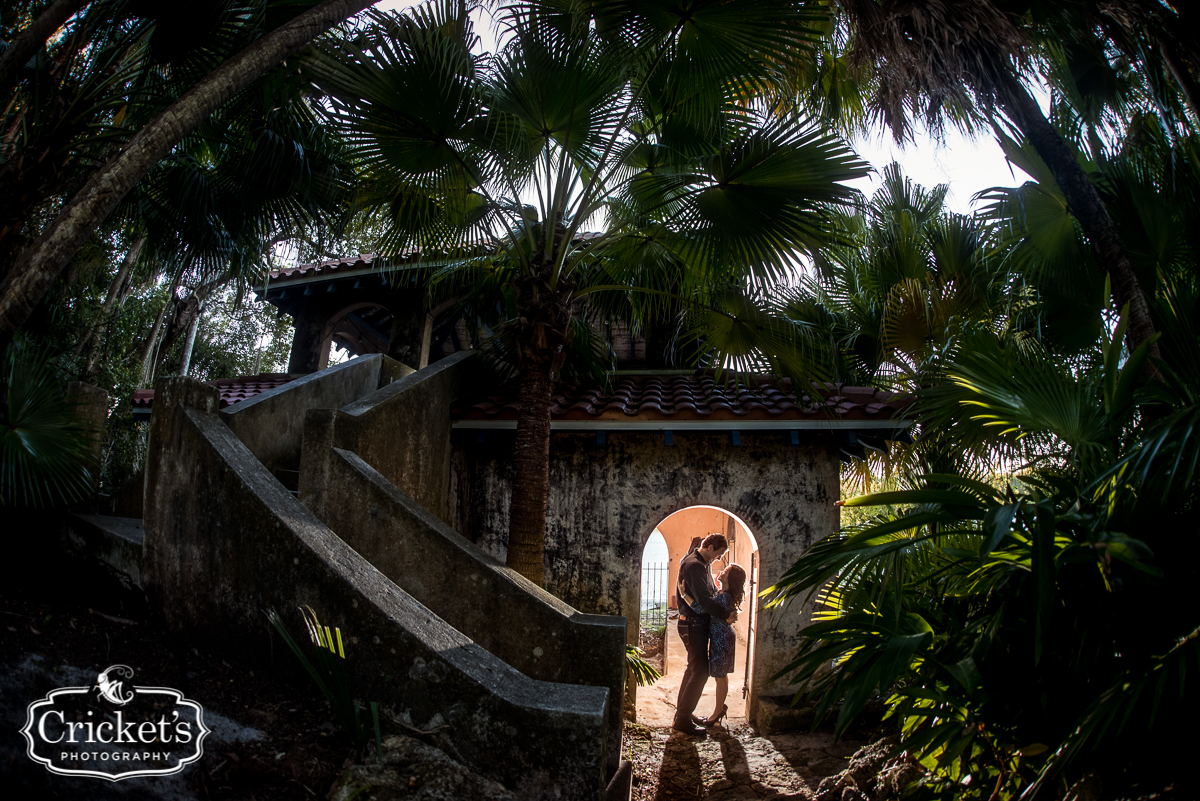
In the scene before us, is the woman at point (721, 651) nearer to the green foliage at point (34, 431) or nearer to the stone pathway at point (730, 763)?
the stone pathway at point (730, 763)

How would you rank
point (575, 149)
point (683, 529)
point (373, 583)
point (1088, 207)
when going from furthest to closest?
point (683, 529)
point (575, 149)
point (1088, 207)
point (373, 583)

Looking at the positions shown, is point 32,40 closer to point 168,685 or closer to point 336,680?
point 168,685

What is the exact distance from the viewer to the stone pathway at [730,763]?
4762 mm

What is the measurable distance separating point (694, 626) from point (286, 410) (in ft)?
14.4

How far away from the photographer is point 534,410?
4.85 metres

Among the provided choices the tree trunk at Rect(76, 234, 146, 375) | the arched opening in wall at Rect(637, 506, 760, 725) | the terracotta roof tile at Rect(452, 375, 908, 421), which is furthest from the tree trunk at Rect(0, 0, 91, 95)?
the arched opening in wall at Rect(637, 506, 760, 725)

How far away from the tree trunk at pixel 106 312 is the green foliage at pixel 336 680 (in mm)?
5804

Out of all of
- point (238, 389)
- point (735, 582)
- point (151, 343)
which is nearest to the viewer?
point (735, 582)

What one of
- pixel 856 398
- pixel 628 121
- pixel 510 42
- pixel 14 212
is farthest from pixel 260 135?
pixel 856 398

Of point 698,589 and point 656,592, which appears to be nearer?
point 698,589

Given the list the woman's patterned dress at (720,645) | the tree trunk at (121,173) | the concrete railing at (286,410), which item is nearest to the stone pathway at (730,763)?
the woman's patterned dress at (720,645)

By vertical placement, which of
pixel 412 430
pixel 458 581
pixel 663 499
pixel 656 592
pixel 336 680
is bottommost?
pixel 656 592

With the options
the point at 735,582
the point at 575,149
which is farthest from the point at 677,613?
the point at 575,149

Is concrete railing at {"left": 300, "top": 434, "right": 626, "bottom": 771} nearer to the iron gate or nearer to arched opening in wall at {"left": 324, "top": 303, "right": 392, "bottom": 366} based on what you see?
arched opening in wall at {"left": 324, "top": 303, "right": 392, "bottom": 366}
